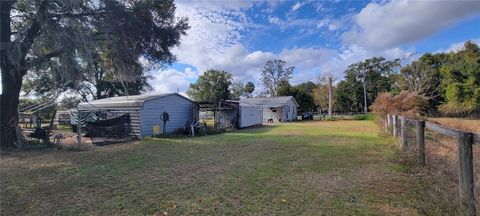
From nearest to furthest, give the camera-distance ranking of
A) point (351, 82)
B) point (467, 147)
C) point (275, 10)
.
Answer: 1. point (467, 147)
2. point (275, 10)
3. point (351, 82)

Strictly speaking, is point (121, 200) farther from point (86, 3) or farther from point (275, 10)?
point (275, 10)

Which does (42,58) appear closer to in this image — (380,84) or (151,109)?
(151,109)

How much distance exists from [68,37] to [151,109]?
6385 millimetres

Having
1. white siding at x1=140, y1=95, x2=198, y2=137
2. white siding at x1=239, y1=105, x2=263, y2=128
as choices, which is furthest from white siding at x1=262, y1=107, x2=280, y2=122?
white siding at x1=140, y1=95, x2=198, y2=137

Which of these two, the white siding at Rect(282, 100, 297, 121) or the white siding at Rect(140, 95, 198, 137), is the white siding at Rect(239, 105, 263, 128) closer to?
the white siding at Rect(140, 95, 198, 137)

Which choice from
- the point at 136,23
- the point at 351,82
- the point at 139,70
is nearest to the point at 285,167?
the point at 136,23

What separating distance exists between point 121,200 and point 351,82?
47361mm

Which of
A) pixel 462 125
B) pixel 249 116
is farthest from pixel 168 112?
pixel 462 125

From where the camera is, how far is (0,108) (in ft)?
34.2

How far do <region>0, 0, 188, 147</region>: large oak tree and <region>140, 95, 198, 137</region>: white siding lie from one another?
9.77 ft

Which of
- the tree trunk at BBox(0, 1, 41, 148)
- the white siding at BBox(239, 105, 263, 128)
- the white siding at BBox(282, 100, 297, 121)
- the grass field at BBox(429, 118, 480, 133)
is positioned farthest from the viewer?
the white siding at BBox(282, 100, 297, 121)

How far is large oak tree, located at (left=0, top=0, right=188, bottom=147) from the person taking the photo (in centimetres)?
937

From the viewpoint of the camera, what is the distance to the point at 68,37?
30.5ft

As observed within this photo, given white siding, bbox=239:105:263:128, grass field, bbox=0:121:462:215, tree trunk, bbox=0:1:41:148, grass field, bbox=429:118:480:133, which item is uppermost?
tree trunk, bbox=0:1:41:148
